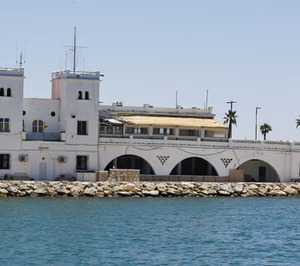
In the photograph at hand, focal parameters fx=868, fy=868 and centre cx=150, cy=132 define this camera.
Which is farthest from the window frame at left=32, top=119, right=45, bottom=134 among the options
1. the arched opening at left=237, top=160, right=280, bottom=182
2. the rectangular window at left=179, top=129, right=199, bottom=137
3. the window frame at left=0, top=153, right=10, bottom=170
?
the arched opening at left=237, top=160, right=280, bottom=182

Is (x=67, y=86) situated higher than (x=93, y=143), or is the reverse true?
(x=67, y=86)

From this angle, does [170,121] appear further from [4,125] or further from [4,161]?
[4,161]

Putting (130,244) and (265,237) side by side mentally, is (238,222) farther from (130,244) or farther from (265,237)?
(130,244)

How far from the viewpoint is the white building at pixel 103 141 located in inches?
2472

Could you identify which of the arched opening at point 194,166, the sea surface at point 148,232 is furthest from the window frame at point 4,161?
the arched opening at point 194,166

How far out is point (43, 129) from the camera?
6612 centimetres

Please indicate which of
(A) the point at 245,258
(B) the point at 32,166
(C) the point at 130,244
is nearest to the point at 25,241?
(C) the point at 130,244

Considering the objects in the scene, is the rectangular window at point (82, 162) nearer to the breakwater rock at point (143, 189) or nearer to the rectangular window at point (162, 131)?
the breakwater rock at point (143, 189)

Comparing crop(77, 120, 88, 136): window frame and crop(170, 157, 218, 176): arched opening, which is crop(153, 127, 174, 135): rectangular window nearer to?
crop(170, 157, 218, 176): arched opening

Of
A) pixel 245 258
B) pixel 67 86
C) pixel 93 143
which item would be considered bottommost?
pixel 245 258

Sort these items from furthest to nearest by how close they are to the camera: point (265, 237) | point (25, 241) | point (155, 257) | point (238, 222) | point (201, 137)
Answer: point (201, 137), point (238, 222), point (265, 237), point (25, 241), point (155, 257)

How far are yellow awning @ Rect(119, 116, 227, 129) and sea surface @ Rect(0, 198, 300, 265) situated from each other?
10131mm

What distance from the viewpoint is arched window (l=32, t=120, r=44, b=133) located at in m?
66.1

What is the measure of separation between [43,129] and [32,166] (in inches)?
Result: 163
